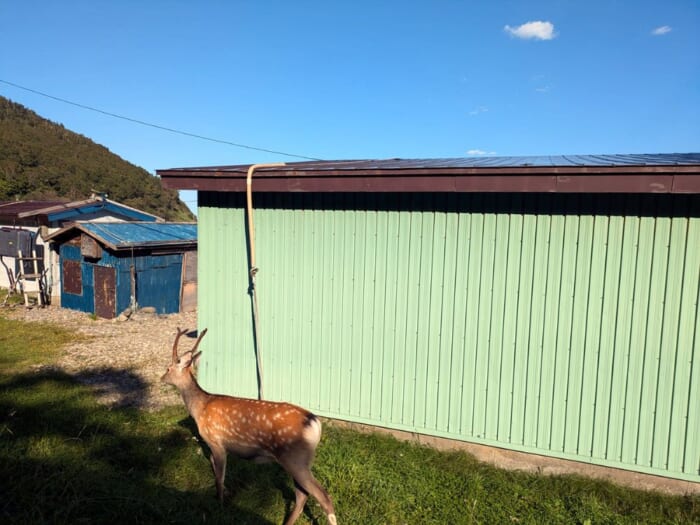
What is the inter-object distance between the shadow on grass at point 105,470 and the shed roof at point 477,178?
3.27 metres

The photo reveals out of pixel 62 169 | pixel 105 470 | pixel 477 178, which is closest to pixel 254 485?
pixel 105 470

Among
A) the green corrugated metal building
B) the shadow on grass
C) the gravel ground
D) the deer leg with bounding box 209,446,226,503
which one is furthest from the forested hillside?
the deer leg with bounding box 209,446,226,503

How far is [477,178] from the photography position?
15.9 ft

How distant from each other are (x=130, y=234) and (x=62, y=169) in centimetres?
3991

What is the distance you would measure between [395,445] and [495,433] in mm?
1201

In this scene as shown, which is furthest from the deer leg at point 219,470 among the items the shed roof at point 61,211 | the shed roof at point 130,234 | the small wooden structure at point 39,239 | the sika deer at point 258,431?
the shed roof at point 61,211

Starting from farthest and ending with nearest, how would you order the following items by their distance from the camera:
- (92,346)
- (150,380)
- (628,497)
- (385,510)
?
1. (92,346)
2. (150,380)
3. (628,497)
4. (385,510)

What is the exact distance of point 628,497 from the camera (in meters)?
4.63

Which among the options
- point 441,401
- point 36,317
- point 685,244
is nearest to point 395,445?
point 441,401

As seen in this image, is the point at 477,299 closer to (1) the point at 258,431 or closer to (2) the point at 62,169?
(1) the point at 258,431

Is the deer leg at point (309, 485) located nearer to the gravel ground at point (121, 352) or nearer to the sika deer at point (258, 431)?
the sika deer at point (258, 431)

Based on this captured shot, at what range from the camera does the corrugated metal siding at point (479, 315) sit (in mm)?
4789

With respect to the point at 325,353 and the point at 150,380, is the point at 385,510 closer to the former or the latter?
the point at 325,353

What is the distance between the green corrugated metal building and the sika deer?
1709 mm
